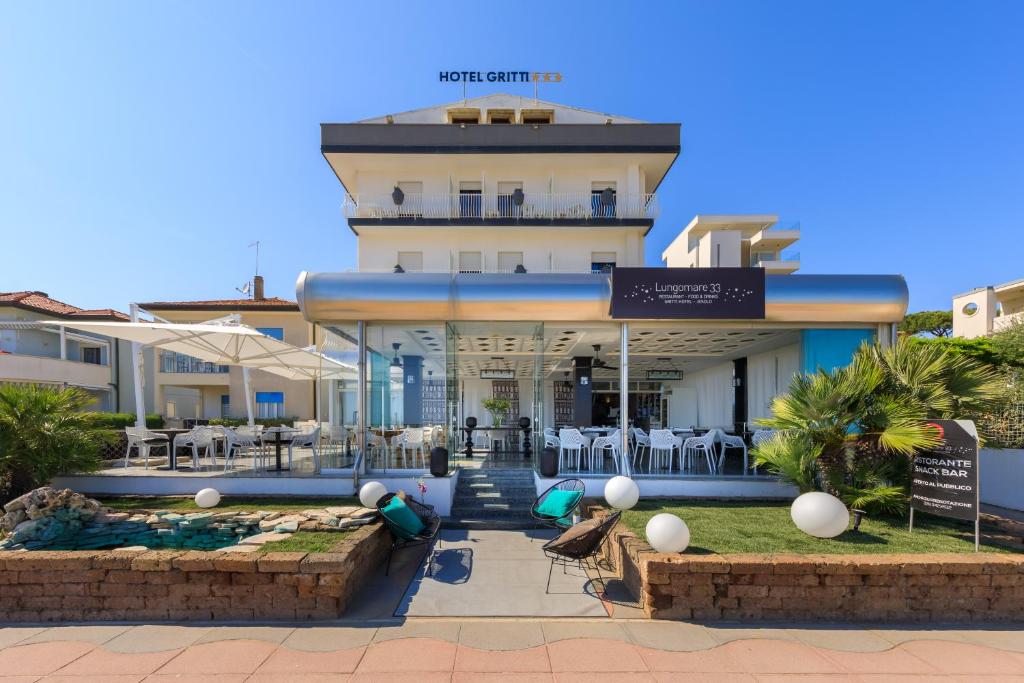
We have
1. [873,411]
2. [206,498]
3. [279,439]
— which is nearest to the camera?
[873,411]

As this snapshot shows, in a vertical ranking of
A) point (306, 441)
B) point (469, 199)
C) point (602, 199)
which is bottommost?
point (306, 441)

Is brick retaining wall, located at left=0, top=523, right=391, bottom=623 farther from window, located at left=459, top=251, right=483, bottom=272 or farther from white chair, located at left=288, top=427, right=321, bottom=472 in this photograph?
window, located at left=459, top=251, right=483, bottom=272

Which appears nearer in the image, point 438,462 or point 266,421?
point 438,462

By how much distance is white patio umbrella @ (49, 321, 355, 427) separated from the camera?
8656 millimetres

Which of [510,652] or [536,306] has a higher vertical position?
[536,306]

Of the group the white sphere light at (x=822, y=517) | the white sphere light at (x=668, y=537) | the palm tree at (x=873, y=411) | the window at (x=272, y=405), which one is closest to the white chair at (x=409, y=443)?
the white sphere light at (x=668, y=537)

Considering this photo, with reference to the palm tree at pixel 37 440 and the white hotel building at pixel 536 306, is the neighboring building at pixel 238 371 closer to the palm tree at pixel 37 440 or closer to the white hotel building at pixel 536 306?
the white hotel building at pixel 536 306

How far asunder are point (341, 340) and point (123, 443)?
682cm

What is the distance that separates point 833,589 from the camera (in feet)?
14.1

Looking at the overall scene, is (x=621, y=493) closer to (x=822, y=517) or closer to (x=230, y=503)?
(x=822, y=517)

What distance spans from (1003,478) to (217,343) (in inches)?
579

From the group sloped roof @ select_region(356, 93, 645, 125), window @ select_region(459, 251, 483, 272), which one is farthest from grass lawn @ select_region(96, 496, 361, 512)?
sloped roof @ select_region(356, 93, 645, 125)

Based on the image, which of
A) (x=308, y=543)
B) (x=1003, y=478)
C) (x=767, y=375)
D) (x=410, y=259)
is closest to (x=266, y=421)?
(x=410, y=259)

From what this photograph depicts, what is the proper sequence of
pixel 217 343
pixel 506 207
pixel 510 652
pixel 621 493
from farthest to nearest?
pixel 506 207 → pixel 217 343 → pixel 621 493 → pixel 510 652
